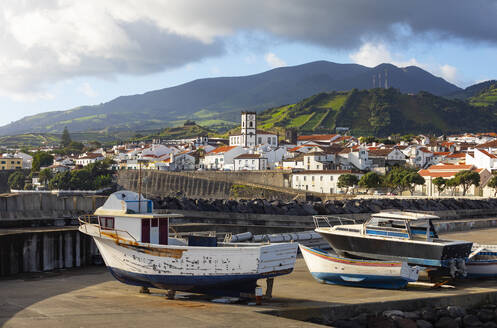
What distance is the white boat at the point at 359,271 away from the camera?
48.8 ft

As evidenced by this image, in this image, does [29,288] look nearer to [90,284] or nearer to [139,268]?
[90,284]

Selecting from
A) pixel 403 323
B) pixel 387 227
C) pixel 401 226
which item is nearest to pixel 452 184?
pixel 401 226

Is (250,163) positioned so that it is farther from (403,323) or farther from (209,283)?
(403,323)

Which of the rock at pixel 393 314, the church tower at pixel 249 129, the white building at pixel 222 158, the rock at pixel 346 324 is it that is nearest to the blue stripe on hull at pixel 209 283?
the rock at pixel 346 324

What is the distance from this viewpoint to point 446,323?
12.8 m

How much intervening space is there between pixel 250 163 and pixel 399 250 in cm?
10429

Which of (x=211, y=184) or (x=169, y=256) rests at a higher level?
(x=211, y=184)

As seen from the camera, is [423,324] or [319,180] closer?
[423,324]

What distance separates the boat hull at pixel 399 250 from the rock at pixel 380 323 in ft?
13.5

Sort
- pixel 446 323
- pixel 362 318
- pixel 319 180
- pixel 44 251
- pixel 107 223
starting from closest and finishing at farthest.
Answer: pixel 362 318, pixel 446 323, pixel 107 223, pixel 44 251, pixel 319 180

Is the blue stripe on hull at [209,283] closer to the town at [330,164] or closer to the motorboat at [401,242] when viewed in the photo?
the motorboat at [401,242]

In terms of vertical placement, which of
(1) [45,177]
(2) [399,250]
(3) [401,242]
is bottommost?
(2) [399,250]

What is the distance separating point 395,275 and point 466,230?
18.6m

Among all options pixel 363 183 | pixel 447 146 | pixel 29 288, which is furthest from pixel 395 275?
pixel 447 146
